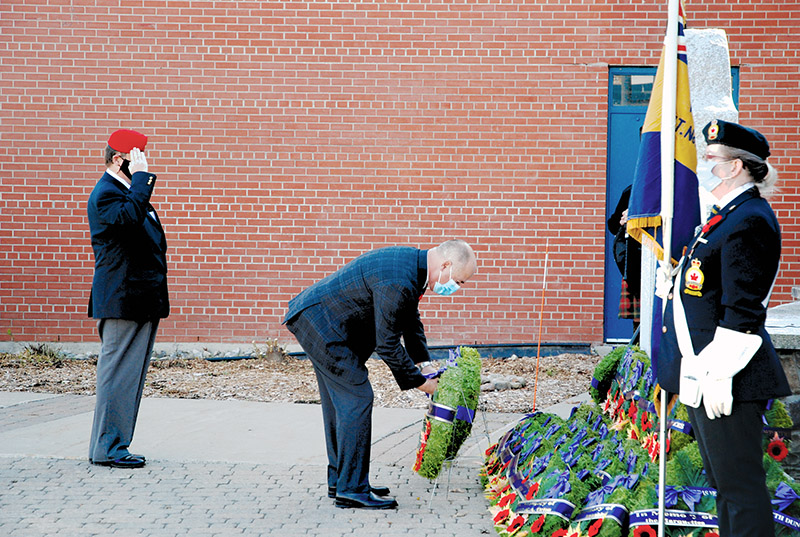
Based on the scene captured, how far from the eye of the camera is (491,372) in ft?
29.8

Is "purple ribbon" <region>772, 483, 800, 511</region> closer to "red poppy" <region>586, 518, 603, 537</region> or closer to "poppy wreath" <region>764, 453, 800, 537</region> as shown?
"poppy wreath" <region>764, 453, 800, 537</region>

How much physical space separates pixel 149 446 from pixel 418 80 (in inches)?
208

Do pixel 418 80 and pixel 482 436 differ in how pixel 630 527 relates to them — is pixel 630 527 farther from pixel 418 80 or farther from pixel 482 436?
pixel 418 80

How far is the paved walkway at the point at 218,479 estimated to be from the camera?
14.7 feet

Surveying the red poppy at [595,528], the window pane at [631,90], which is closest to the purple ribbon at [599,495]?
the red poppy at [595,528]

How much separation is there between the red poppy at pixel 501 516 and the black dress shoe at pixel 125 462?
2.34 m

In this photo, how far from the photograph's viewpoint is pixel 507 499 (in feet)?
14.7

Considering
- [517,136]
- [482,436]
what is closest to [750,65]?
[517,136]

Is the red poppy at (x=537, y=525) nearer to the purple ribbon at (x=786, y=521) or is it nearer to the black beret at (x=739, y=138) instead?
the purple ribbon at (x=786, y=521)

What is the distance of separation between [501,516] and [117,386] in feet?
8.48

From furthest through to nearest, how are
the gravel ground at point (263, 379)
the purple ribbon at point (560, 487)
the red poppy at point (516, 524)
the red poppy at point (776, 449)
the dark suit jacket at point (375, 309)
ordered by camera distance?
the gravel ground at point (263, 379)
the dark suit jacket at point (375, 309)
the red poppy at point (776, 449)
the red poppy at point (516, 524)
the purple ribbon at point (560, 487)

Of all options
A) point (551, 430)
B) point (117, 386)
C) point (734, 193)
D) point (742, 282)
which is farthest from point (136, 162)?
point (742, 282)

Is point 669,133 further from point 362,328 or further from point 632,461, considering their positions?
point 362,328

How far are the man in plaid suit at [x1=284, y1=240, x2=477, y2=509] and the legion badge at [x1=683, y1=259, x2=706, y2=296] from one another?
4.52 ft
